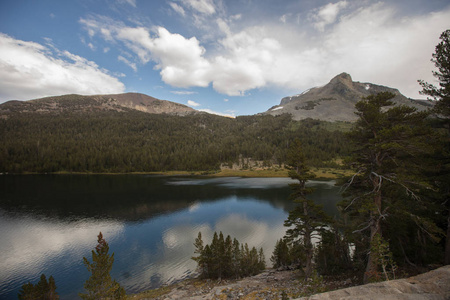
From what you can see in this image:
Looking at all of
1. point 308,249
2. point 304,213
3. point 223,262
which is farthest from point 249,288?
point 304,213

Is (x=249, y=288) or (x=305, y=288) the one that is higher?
(x=305, y=288)

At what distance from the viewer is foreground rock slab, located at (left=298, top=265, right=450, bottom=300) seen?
6425 millimetres

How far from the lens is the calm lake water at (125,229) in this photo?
33.0 meters

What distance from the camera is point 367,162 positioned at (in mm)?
17906

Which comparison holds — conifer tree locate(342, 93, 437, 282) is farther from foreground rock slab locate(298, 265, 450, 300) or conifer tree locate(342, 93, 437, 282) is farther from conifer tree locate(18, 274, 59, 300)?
conifer tree locate(18, 274, 59, 300)

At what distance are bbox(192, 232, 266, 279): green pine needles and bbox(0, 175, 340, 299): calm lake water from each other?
4.08m

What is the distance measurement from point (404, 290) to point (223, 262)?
97.1ft

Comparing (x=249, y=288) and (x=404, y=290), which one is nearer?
(x=404, y=290)

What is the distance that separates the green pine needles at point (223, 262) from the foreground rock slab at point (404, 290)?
27305 mm

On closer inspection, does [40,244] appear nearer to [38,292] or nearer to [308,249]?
[38,292]

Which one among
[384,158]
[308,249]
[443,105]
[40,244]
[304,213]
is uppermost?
[443,105]

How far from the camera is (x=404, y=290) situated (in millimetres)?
6797

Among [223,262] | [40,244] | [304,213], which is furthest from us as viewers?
[40,244]

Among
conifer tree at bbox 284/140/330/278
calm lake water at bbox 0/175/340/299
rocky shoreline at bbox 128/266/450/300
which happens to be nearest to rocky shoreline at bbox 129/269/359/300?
rocky shoreline at bbox 128/266/450/300
